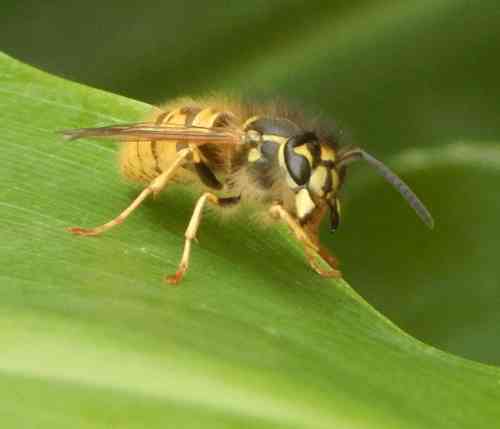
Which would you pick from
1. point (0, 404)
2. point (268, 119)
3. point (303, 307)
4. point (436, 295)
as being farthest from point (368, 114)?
point (0, 404)

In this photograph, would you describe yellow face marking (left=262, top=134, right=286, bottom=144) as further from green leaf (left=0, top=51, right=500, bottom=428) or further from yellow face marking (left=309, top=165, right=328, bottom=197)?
green leaf (left=0, top=51, right=500, bottom=428)

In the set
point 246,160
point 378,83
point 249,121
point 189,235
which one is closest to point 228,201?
point 246,160

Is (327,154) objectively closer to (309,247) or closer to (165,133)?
(309,247)

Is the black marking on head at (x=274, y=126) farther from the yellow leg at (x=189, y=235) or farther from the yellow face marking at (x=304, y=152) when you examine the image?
the yellow leg at (x=189, y=235)

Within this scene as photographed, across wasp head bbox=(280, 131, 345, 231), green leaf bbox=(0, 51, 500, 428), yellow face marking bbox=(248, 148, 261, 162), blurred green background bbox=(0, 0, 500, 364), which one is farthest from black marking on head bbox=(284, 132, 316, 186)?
blurred green background bbox=(0, 0, 500, 364)

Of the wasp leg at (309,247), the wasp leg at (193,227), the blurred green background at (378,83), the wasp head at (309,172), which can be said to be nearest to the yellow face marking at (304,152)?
the wasp head at (309,172)

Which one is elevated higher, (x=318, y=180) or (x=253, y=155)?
(x=253, y=155)
